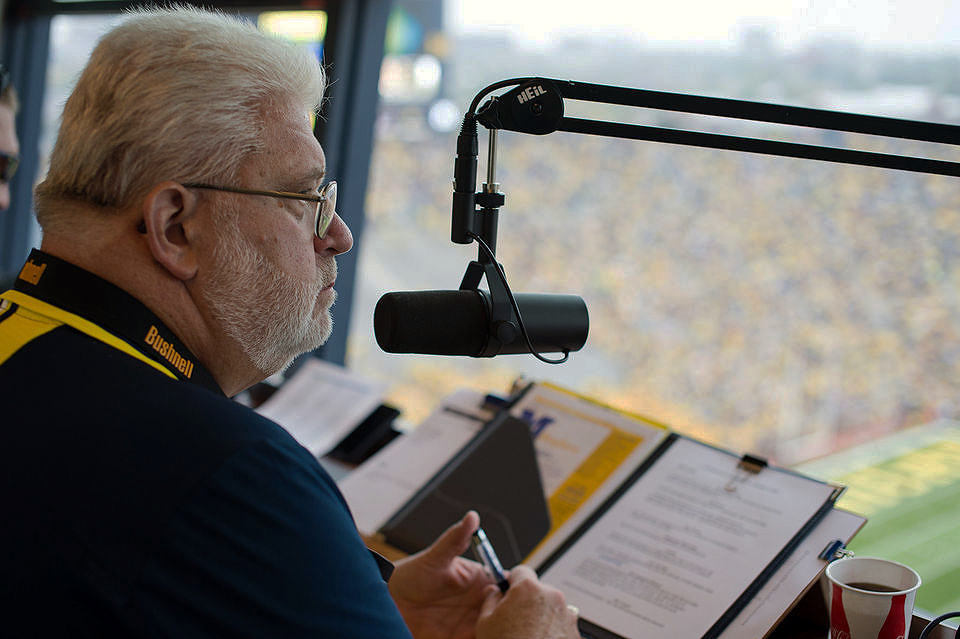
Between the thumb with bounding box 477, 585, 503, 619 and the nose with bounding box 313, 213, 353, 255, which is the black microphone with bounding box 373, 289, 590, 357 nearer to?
the nose with bounding box 313, 213, 353, 255

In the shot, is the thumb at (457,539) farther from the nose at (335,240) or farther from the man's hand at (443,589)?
the nose at (335,240)

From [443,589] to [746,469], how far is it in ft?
1.64

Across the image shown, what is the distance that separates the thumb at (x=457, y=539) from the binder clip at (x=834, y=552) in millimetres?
473

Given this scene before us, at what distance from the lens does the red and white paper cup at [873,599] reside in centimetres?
101

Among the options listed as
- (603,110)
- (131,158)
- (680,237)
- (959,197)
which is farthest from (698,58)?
(131,158)

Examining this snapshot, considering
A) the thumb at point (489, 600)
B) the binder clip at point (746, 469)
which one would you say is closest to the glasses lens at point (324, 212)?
the thumb at point (489, 600)

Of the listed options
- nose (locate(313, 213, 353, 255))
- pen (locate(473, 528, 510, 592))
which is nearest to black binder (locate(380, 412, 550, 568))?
pen (locate(473, 528, 510, 592))

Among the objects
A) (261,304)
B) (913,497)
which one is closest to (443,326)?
(261,304)

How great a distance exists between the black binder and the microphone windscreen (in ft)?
1.63

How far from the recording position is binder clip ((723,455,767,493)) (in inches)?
51.9

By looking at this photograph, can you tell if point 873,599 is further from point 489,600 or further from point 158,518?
point 158,518

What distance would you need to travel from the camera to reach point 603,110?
2891mm

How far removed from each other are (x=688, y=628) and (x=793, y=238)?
8.31ft

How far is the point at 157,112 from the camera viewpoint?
924 millimetres
